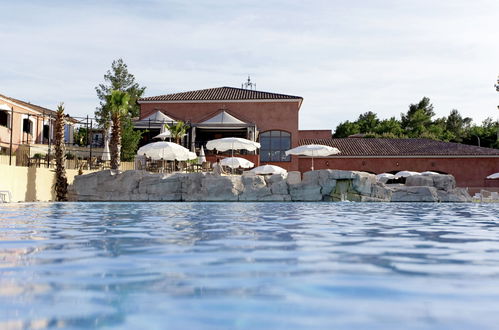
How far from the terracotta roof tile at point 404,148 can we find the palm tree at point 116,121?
59.7 feet

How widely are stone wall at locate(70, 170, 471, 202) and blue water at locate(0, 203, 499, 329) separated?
12.8 m

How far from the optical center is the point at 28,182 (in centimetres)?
2028

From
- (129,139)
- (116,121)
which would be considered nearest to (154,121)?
(129,139)

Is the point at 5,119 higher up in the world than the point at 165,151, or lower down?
higher up

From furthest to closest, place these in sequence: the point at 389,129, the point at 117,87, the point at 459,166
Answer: the point at 389,129 < the point at 117,87 < the point at 459,166

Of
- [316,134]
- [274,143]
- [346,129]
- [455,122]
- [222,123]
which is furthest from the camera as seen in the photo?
[455,122]

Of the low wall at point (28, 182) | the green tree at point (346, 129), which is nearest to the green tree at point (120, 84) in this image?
the green tree at point (346, 129)

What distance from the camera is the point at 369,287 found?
3.92 m

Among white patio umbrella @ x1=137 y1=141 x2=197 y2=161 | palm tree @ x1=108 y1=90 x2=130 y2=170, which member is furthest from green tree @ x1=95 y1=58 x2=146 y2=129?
white patio umbrella @ x1=137 y1=141 x2=197 y2=161

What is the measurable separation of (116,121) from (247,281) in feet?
66.1

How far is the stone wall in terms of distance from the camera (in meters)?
20.4

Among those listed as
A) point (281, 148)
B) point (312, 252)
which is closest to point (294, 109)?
point (281, 148)

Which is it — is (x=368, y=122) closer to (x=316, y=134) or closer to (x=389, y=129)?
(x=389, y=129)

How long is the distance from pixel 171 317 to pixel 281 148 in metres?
33.5
